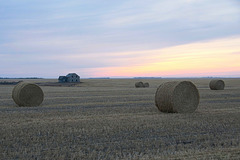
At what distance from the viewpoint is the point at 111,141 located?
8.12 meters

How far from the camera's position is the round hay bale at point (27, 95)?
1752cm

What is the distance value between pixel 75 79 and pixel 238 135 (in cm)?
7004

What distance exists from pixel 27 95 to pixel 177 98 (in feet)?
29.0

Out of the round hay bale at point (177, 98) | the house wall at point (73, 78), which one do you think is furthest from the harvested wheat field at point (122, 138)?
the house wall at point (73, 78)

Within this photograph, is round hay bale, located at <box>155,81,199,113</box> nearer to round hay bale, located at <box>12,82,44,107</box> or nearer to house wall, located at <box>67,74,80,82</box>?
round hay bale, located at <box>12,82,44,107</box>

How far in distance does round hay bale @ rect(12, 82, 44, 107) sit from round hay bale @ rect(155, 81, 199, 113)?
25.0ft

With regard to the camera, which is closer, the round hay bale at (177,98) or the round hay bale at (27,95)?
the round hay bale at (177,98)

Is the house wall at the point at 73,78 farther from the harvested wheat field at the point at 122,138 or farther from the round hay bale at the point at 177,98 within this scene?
the harvested wheat field at the point at 122,138

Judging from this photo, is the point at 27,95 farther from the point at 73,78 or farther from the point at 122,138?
the point at 73,78

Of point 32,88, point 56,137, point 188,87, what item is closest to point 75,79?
point 32,88

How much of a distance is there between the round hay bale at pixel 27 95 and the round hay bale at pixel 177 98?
763 centimetres

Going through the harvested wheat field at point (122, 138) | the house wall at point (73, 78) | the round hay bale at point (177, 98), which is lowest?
the harvested wheat field at point (122, 138)

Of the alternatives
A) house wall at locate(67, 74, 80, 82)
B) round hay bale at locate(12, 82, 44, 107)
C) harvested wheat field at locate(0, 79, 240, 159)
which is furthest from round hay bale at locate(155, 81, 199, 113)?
house wall at locate(67, 74, 80, 82)

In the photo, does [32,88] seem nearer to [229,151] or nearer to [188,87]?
[188,87]
